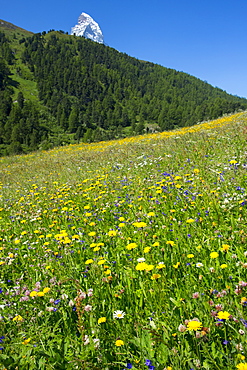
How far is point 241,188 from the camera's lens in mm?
4605

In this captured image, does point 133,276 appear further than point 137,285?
Yes

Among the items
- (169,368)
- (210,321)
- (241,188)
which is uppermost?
(241,188)

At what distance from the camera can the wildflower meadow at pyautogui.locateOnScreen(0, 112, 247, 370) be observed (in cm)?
190

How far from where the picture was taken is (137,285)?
9.78ft

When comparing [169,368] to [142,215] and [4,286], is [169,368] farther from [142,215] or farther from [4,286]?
[142,215]

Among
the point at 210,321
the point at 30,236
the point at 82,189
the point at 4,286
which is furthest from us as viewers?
the point at 82,189

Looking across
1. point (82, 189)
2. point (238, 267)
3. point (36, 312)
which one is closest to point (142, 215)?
point (238, 267)

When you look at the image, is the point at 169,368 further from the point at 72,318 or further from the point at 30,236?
the point at 30,236

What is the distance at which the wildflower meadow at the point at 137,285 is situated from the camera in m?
1.90

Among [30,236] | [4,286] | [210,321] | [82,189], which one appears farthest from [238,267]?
[82,189]

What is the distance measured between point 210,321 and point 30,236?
3.98 m

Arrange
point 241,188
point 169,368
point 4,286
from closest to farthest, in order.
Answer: point 169,368 → point 4,286 → point 241,188

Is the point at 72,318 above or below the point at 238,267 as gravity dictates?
below

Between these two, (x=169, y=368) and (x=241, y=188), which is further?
(x=241, y=188)
